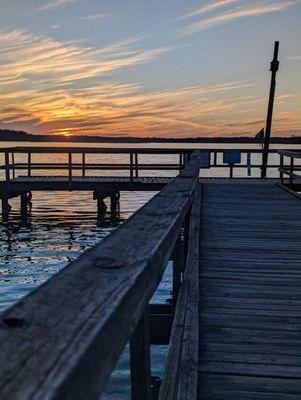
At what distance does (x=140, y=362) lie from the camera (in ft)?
5.70

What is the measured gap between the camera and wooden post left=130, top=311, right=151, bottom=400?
5.64 ft

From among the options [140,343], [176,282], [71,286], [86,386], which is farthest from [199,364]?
[176,282]

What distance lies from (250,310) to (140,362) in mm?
2742

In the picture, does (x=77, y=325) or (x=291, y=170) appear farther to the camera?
(x=291, y=170)

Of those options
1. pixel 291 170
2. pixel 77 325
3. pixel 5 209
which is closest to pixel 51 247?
pixel 5 209

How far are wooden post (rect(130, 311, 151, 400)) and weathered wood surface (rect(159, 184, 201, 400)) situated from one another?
32.6 inches

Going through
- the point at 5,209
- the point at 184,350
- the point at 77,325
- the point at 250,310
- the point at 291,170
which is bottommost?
the point at 5,209

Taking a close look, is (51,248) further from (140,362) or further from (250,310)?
(140,362)

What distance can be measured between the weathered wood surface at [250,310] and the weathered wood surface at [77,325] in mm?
1635

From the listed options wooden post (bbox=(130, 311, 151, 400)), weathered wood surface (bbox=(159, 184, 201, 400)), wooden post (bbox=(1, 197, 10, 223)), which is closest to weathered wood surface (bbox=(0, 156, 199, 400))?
wooden post (bbox=(130, 311, 151, 400))

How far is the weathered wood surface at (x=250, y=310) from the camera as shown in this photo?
303cm

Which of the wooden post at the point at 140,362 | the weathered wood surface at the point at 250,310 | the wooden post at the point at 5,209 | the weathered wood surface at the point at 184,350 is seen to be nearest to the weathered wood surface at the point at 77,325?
the wooden post at the point at 140,362

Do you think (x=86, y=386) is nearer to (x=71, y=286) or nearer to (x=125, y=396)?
(x=71, y=286)

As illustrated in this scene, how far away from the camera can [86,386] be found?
3.05 feet
